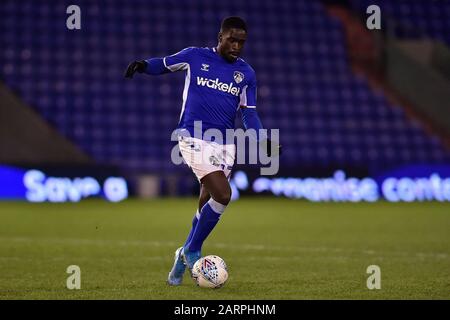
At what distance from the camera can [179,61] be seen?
22.4 ft

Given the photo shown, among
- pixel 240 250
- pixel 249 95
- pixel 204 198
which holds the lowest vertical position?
pixel 240 250

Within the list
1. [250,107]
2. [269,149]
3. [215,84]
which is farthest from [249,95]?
[269,149]

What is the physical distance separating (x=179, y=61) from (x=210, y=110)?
1.49ft

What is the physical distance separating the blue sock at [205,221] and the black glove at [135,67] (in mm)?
1112

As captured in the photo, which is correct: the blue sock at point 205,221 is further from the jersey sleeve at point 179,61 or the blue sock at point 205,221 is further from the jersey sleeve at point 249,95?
the jersey sleeve at point 179,61

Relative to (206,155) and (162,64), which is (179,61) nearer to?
(162,64)

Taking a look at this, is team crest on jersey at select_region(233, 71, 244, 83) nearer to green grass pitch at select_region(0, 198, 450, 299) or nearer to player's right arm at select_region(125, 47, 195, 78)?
player's right arm at select_region(125, 47, 195, 78)

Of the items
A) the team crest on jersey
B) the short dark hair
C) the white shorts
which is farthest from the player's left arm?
the short dark hair

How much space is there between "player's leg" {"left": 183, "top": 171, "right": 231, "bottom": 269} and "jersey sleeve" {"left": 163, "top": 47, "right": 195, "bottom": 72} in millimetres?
891

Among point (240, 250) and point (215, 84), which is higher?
point (215, 84)

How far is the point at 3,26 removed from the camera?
21.9 m

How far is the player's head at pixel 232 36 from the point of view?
6633mm

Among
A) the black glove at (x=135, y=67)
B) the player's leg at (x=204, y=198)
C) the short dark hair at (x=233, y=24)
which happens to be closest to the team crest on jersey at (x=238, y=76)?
the short dark hair at (x=233, y=24)

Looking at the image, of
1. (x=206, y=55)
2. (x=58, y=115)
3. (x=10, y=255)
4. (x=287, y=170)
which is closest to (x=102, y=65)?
(x=58, y=115)
